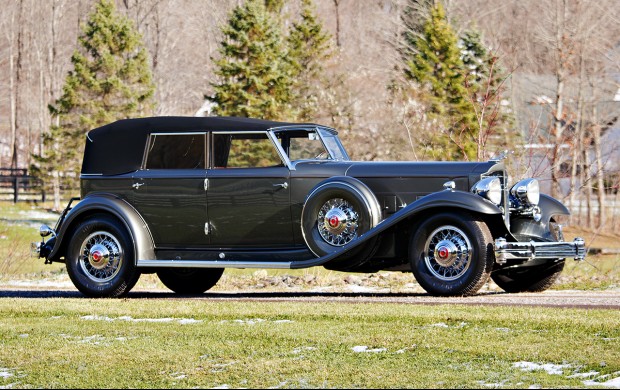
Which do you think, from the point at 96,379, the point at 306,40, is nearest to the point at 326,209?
the point at 96,379

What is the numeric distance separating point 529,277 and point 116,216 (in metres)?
4.77

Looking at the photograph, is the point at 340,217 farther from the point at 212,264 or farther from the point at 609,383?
the point at 609,383

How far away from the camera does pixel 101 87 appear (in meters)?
49.6

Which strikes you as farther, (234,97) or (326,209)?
(234,97)

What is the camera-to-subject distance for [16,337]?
28.5ft

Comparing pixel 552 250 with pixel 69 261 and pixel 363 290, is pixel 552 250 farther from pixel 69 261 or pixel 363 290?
pixel 69 261

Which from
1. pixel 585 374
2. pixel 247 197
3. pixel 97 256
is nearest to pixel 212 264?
pixel 247 197

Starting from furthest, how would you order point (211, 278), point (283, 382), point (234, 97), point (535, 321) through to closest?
point (234, 97), point (211, 278), point (535, 321), point (283, 382)

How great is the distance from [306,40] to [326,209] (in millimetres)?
40058

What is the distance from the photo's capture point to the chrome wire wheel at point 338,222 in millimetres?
11422

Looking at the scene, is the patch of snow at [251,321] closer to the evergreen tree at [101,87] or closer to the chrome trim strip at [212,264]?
the chrome trim strip at [212,264]

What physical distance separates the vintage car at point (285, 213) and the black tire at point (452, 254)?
0.04 ft

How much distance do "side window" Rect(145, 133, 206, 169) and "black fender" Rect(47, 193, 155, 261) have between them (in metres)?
0.56

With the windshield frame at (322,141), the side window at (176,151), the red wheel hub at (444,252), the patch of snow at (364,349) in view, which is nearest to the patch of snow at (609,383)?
the patch of snow at (364,349)
